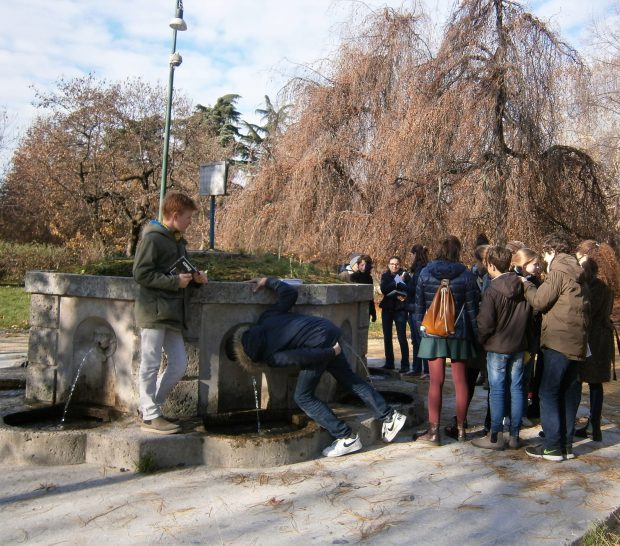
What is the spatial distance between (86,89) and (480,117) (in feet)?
57.9

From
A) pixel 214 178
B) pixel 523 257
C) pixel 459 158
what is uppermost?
pixel 459 158

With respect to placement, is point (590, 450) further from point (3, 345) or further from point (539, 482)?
point (3, 345)

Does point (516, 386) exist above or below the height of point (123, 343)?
below

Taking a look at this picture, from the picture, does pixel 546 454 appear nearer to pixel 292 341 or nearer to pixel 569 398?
pixel 569 398

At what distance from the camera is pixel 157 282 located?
407 centimetres

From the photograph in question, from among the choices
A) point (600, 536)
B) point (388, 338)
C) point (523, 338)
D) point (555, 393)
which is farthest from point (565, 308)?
point (388, 338)

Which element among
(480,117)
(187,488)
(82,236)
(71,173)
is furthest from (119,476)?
(82,236)

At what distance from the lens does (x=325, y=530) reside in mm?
3217

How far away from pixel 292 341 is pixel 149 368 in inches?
39.4

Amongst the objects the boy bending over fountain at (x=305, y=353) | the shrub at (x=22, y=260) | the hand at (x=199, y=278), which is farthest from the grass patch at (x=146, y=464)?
the shrub at (x=22, y=260)

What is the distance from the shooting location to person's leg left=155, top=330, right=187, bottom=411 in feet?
13.9

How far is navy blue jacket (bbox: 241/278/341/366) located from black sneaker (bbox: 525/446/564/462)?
5.65 feet

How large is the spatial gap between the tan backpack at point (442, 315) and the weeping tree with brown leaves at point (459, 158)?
7.21 metres

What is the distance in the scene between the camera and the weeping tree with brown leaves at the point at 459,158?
1163 cm
